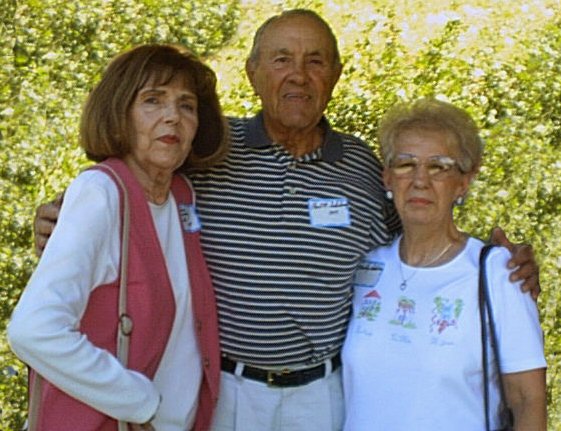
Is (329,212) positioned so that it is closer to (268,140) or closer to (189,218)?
(268,140)

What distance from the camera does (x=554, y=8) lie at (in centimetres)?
725

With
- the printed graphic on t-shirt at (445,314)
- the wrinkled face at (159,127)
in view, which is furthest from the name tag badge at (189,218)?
the printed graphic on t-shirt at (445,314)

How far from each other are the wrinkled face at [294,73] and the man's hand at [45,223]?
78 centimetres

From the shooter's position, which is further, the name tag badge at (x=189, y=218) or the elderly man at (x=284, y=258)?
the elderly man at (x=284, y=258)

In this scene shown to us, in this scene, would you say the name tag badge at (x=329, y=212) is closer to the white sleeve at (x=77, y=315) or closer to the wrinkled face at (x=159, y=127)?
the wrinkled face at (x=159, y=127)

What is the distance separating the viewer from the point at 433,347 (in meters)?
2.86

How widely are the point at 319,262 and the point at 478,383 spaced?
0.59m

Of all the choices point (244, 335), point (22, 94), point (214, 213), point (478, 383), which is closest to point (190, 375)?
point (244, 335)

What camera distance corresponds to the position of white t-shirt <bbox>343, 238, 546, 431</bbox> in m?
2.81

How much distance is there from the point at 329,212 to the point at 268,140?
0.98 ft

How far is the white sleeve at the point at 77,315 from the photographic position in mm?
2312

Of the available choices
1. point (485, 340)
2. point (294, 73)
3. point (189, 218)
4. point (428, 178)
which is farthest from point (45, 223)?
point (485, 340)

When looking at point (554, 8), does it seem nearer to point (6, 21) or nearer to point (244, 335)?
point (6, 21)

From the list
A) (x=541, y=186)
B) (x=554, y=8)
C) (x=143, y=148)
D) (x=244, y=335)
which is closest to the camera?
A: (x=143, y=148)
